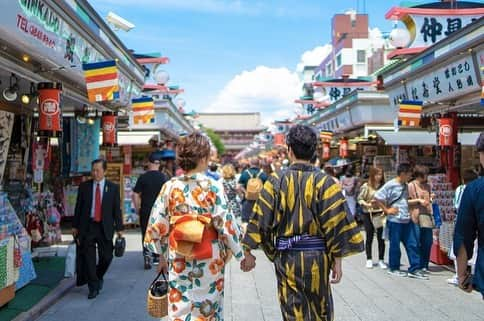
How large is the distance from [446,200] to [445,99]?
68.9 inches

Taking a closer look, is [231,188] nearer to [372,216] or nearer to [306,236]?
[372,216]

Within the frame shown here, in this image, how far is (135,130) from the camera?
14875mm

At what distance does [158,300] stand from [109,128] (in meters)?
6.29

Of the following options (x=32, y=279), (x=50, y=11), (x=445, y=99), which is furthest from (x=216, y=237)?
(x=445, y=99)

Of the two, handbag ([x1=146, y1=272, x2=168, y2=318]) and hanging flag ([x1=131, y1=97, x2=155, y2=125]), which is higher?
hanging flag ([x1=131, y1=97, x2=155, y2=125])

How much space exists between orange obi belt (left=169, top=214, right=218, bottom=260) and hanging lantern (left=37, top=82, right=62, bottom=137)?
327 centimetres

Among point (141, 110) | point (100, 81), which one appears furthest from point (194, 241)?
point (141, 110)

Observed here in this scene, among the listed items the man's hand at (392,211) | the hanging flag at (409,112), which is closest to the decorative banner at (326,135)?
the hanging flag at (409,112)

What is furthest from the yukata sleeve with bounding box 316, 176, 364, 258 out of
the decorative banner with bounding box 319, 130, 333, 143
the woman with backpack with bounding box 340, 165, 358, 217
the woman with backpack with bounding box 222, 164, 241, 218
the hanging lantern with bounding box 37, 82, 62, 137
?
the decorative banner with bounding box 319, 130, 333, 143

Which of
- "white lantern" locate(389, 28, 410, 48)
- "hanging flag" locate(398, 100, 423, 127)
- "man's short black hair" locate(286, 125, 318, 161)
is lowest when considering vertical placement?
"man's short black hair" locate(286, 125, 318, 161)

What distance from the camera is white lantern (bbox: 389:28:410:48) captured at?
400 inches

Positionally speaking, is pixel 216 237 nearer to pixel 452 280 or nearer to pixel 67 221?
pixel 452 280

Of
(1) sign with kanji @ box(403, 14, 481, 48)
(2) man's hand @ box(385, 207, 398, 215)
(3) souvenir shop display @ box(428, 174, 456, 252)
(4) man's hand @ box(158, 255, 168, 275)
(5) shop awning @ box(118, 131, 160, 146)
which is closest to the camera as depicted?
(4) man's hand @ box(158, 255, 168, 275)

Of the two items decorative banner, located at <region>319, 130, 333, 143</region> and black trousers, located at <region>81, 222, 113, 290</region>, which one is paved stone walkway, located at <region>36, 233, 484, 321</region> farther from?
decorative banner, located at <region>319, 130, 333, 143</region>
